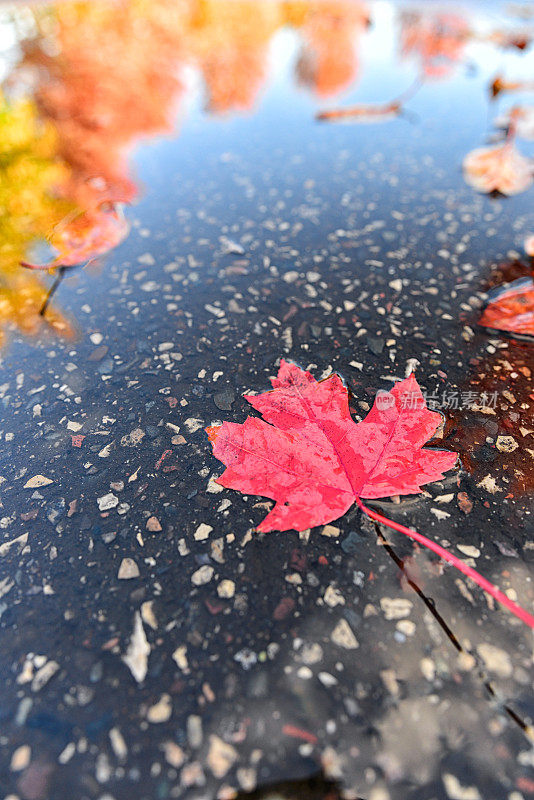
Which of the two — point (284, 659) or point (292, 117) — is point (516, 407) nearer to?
point (284, 659)

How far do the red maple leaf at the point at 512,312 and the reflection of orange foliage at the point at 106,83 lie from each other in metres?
1.53

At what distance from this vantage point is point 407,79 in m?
2.84

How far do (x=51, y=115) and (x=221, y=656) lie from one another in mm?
2663

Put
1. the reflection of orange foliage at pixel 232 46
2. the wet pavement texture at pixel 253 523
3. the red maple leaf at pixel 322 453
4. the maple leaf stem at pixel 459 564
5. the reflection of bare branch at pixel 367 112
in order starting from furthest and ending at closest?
the reflection of orange foliage at pixel 232 46 → the reflection of bare branch at pixel 367 112 → the red maple leaf at pixel 322 453 → the maple leaf stem at pixel 459 564 → the wet pavement texture at pixel 253 523

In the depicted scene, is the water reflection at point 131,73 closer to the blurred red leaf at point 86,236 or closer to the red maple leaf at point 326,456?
the blurred red leaf at point 86,236

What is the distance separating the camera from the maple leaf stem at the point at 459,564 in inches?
32.1

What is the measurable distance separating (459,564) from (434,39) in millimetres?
3685

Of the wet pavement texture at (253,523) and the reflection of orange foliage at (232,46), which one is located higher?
the reflection of orange foliage at (232,46)

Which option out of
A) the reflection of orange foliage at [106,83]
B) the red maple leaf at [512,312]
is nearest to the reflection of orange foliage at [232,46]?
the reflection of orange foliage at [106,83]

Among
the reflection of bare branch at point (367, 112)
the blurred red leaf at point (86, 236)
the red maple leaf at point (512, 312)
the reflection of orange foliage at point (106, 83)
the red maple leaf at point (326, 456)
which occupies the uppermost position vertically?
the reflection of orange foliage at point (106, 83)

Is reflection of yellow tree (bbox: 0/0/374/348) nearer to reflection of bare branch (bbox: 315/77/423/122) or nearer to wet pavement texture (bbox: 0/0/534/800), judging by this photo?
wet pavement texture (bbox: 0/0/534/800)

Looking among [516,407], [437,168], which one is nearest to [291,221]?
[437,168]

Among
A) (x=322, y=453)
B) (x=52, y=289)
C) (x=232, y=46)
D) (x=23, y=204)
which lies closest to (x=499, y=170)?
(x=322, y=453)

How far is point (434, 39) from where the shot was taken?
3.10m
